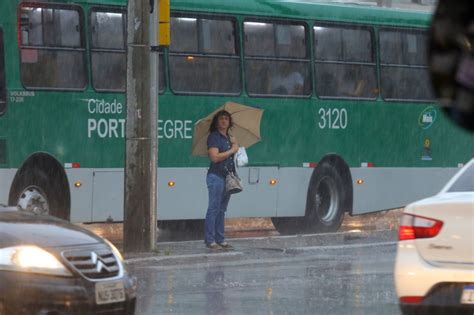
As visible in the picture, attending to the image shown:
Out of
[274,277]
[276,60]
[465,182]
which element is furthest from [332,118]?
[465,182]

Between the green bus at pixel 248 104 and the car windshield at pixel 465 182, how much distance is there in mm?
9180

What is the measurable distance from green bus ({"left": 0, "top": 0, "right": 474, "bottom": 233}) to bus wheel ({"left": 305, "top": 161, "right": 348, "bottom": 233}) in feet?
0.08

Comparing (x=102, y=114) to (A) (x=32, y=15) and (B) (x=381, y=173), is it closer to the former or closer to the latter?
(A) (x=32, y=15)

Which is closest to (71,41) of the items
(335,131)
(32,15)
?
(32,15)

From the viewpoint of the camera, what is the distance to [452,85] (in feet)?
8.91

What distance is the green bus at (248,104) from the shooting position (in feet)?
58.4

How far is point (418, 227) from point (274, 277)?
5590 millimetres

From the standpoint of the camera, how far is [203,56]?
19672 millimetres

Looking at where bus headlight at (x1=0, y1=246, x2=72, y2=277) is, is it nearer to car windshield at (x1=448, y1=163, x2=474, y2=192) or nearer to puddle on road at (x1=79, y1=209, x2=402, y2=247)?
car windshield at (x1=448, y1=163, x2=474, y2=192)

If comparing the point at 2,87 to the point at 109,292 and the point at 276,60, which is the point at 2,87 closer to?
the point at 276,60

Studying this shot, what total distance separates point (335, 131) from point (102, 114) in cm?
467

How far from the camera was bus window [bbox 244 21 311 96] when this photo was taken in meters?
20.3

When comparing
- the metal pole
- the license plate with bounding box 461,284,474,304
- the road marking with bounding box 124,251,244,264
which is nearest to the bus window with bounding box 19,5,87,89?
the metal pole

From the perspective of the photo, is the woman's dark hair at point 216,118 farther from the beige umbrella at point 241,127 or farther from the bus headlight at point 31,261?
the bus headlight at point 31,261
